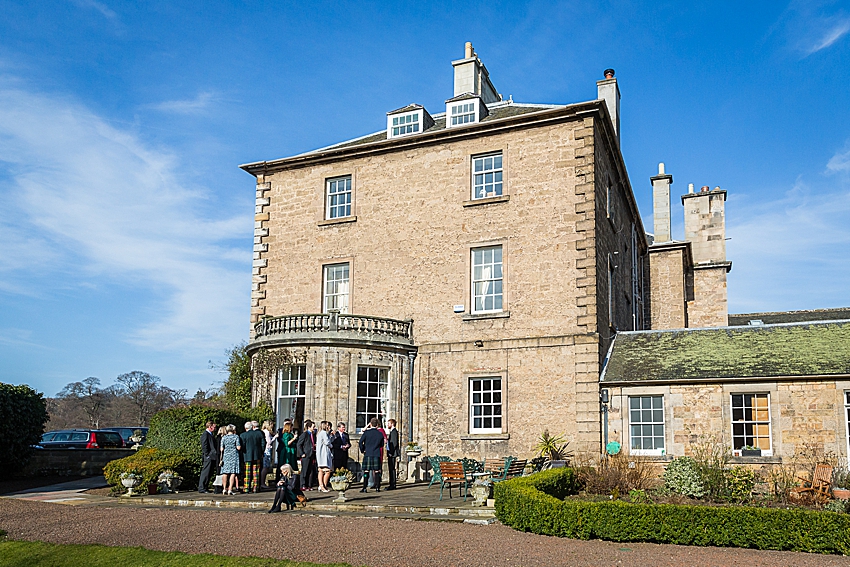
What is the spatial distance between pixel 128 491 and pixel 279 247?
10.1m

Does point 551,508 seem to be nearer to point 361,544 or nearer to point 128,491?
point 361,544

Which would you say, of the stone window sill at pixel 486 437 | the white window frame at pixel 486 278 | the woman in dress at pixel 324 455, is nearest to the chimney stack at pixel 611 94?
the white window frame at pixel 486 278

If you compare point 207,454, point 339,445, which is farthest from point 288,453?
point 207,454

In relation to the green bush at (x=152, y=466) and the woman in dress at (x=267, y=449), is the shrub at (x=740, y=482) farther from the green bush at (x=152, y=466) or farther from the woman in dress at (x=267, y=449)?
the green bush at (x=152, y=466)

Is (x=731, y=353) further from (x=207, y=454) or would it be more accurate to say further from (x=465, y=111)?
(x=207, y=454)

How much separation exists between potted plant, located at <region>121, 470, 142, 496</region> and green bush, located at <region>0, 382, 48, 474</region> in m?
5.84

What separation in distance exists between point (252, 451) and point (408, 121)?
12053 mm

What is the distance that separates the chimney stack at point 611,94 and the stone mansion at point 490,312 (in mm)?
2624

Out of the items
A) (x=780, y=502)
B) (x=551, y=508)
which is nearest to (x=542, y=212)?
(x=780, y=502)

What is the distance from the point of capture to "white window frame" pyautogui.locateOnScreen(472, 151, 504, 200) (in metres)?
22.7

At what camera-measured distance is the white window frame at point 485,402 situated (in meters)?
21.2

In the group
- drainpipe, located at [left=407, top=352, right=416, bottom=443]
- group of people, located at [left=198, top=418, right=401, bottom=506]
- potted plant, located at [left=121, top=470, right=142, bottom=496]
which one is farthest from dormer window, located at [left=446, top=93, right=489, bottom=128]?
potted plant, located at [left=121, top=470, right=142, bottom=496]

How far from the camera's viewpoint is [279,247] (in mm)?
25219

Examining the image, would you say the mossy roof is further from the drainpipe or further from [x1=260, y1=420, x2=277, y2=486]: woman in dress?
[x1=260, y1=420, x2=277, y2=486]: woman in dress
